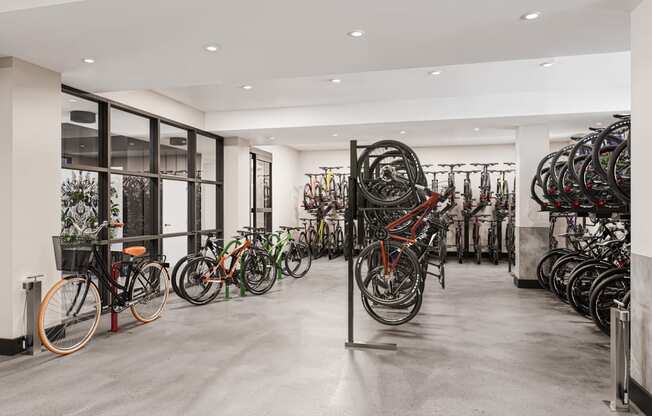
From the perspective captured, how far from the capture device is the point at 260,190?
9.08 m

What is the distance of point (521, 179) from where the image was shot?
6328 millimetres

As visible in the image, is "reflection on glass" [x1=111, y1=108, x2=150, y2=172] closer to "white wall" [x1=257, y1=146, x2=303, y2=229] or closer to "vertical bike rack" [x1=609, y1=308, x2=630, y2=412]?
"white wall" [x1=257, y1=146, x2=303, y2=229]

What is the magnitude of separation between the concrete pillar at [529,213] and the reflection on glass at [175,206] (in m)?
4.90

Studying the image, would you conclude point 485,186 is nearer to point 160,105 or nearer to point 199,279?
point 199,279

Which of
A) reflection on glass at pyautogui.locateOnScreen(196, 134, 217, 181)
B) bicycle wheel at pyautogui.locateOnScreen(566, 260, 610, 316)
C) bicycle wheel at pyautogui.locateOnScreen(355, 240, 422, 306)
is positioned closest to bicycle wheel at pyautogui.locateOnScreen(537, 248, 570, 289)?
bicycle wheel at pyautogui.locateOnScreen(566, 260, 610, 316)

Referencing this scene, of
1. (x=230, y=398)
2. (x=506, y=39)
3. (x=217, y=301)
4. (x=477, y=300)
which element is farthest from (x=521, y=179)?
(x=230, y=398)

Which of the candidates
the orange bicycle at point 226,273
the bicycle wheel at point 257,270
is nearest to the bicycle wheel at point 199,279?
the orange bicycle at point 226,273

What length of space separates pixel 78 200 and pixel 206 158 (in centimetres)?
271

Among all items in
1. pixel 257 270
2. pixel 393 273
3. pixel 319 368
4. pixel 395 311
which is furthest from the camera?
pixel 257 270

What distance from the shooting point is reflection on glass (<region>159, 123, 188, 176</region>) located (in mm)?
5934

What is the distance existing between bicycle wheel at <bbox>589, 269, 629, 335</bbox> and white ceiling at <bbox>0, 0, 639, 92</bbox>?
1.93 metres

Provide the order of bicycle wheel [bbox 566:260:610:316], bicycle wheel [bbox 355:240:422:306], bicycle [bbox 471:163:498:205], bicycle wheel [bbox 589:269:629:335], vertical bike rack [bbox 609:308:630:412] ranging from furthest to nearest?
bicycle [bbox 471:163:498:205] → bicycle wheel [bbox 566:260:610:316] → bicycle wheel [bbox 355:240:422:306] → bicycle wheel [bbox 589:269:629:335] → vertical bike rack [bbox 609:308:630:412]

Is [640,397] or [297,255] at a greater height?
[297,255]

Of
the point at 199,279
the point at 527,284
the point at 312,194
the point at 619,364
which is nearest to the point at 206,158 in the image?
the point at 199,279
